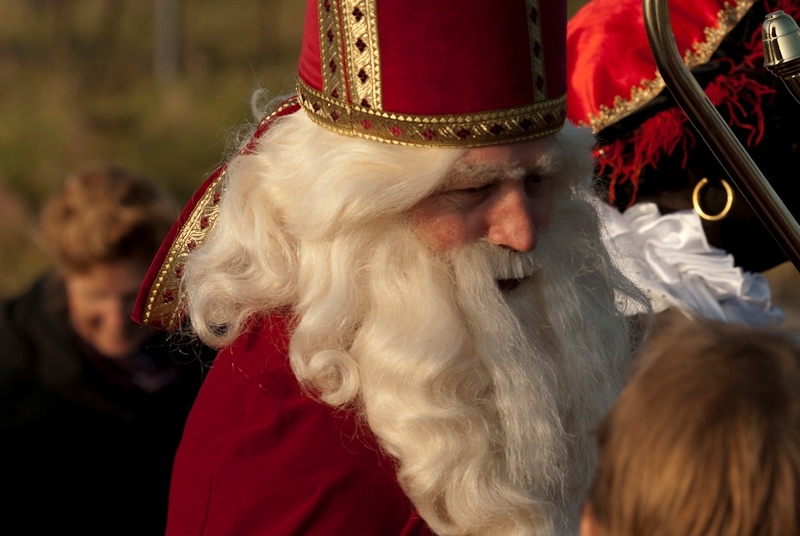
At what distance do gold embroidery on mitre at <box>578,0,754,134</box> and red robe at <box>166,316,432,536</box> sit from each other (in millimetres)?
1233

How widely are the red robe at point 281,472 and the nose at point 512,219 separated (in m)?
0.41

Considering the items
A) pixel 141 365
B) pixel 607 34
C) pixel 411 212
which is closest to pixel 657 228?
pixel 607 34

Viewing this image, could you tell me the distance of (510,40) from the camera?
2137 millimetres

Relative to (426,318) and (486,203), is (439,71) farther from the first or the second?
(426,318)

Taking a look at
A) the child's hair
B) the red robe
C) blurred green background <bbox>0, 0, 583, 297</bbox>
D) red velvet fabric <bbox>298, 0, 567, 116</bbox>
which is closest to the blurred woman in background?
the red robe

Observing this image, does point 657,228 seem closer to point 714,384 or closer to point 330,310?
point 330,310

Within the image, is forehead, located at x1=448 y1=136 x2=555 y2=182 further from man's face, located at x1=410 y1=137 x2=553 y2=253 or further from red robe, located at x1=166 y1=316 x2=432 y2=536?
red robe, located at x1=166 y1=316 x2=432 y2=536

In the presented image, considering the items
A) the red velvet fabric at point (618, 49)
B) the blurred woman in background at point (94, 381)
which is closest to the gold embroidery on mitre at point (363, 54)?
the red velvet fabric at point (618, 49)

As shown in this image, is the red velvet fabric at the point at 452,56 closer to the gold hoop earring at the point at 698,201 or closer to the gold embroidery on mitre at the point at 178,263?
the gold embroidery on mitre at the point at 178,263

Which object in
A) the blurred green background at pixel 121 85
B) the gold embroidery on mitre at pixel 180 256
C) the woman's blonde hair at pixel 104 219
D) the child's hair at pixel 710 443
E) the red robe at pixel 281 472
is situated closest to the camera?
the child's hair at pixel 710 443

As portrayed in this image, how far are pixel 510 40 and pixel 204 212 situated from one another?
723mm

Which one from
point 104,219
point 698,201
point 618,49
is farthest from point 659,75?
point 104,219

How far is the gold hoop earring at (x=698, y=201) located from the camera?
3.03 meters

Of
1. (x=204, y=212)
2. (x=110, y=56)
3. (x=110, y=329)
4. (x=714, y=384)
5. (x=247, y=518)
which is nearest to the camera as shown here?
(x=714, y=384)
